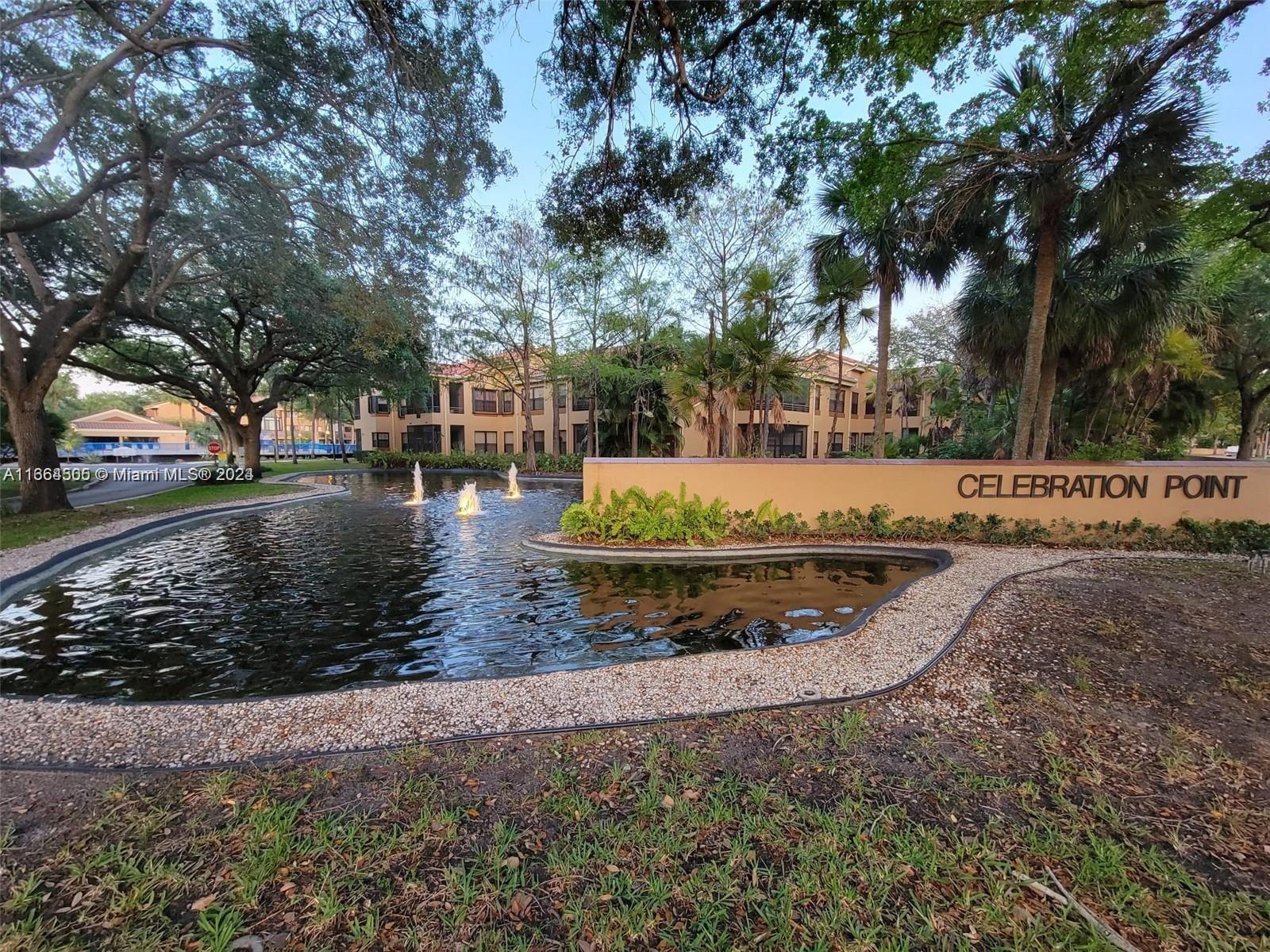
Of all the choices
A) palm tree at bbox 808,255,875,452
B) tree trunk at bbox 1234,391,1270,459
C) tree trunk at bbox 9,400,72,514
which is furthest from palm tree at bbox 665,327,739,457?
A: tree trunk at bbox 1234,391,1270,459

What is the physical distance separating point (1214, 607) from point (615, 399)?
72.3 feet

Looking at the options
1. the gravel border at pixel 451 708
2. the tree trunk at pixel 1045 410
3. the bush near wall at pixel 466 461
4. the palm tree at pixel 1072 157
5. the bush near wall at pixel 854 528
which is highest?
the palm tree at pixel 1072 157

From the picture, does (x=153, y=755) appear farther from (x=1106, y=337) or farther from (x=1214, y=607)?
(x=1106, y=337)

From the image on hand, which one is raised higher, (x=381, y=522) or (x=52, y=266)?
(x=52, y=266)

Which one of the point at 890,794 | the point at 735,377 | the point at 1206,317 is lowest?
the point at 890,794

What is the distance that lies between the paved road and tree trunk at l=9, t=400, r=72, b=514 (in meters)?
0.83

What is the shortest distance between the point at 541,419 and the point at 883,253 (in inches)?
1032

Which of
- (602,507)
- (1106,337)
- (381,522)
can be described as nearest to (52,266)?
(381,522)

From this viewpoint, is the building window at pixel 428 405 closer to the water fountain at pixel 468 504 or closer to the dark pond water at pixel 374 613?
the water fountain at pixel 468 504

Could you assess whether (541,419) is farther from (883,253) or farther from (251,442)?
(883,253)

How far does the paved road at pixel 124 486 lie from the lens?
1478 cm

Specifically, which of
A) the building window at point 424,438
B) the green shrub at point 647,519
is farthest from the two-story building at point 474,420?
the green shrub at point 647,519

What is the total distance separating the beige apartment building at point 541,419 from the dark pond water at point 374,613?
20160 millimetres

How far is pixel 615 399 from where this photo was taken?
84.3 ft
